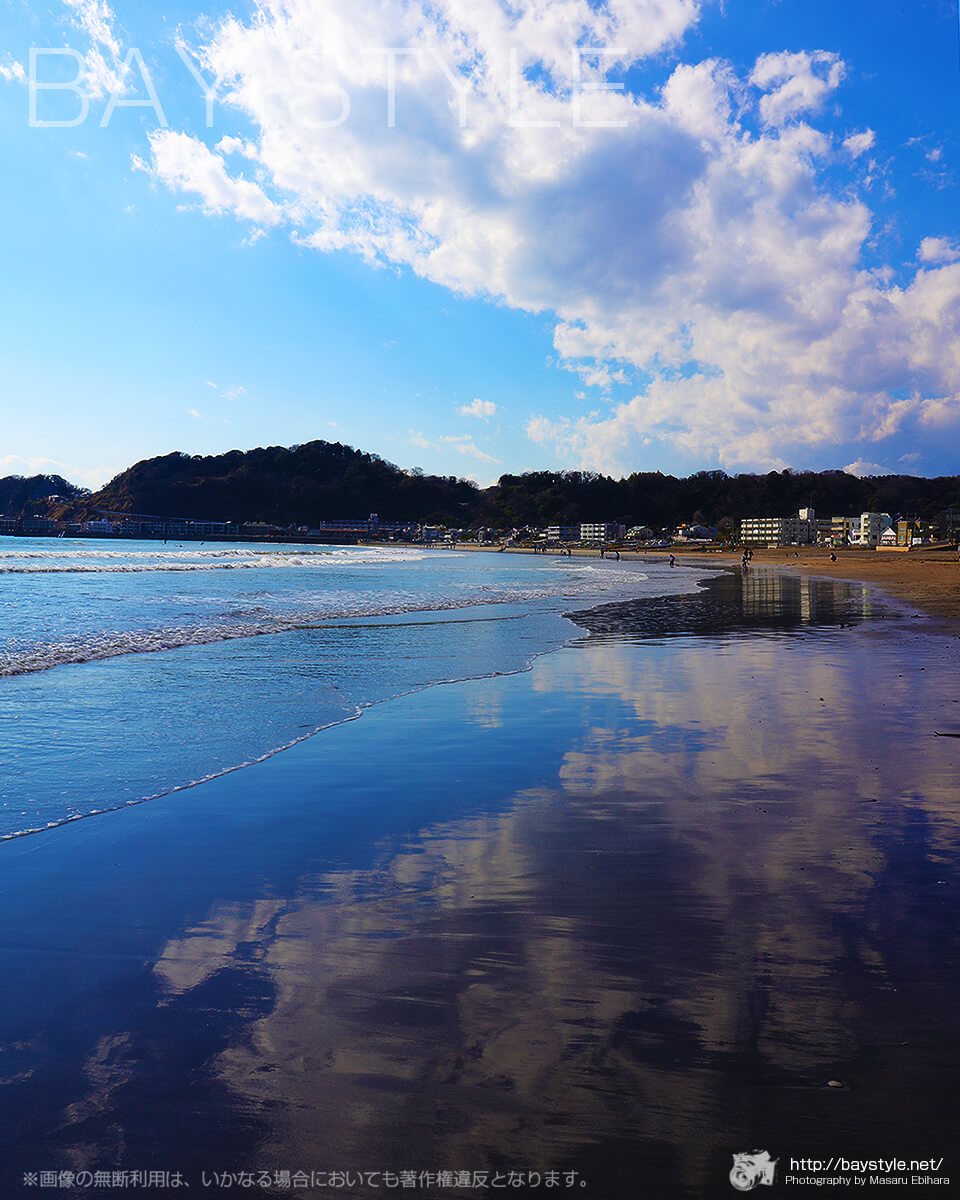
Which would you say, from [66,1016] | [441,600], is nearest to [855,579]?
[441,600]

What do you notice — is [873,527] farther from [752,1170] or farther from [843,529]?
[752,1170]

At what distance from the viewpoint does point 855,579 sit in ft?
173

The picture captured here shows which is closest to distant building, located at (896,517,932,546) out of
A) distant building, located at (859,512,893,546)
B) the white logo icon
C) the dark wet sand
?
distant building, located at (859,512,893,546)

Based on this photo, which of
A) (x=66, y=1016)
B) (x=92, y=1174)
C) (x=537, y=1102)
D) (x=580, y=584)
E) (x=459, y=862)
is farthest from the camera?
(x=580, y=584)

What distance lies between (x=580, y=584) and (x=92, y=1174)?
46.9m

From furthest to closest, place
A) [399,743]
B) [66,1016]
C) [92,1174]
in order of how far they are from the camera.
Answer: [399,743] → [66,1016] → [92,1174]

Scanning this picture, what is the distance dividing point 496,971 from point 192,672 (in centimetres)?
1169

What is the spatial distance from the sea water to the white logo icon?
584 cm

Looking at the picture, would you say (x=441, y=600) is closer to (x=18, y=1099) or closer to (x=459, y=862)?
(x=459, y=862)

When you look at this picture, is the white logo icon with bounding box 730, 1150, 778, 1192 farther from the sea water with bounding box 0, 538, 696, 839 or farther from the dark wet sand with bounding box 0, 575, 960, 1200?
the sea water with bounding box 0, 538, 696, 839

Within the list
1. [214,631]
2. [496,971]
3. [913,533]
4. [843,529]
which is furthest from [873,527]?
[496,971]

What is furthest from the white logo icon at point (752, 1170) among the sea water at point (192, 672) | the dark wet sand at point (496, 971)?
the sea water at point (192, 672)

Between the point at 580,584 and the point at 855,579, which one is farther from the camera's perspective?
the point at 855,579

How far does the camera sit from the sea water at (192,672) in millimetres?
8164
